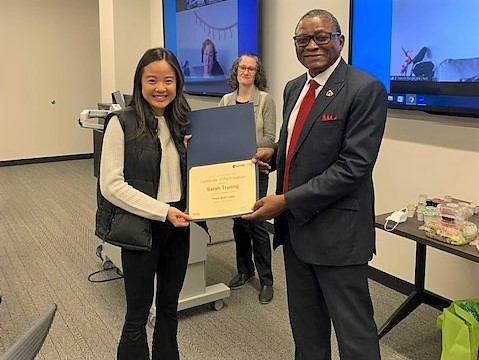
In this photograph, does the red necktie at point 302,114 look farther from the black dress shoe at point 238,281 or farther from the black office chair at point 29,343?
the black dress shoe at point 238,281

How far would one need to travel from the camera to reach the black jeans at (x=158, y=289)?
1904 mm

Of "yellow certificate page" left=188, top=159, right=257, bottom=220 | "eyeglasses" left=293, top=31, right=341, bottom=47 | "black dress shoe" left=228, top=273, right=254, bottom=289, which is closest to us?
"eyeglasses" left=293, top=31, right=341, bottom=47

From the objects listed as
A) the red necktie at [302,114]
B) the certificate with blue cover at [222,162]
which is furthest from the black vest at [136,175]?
the red necktie at [302,114]

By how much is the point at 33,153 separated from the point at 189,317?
563 cm

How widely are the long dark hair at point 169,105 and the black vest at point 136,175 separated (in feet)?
0.07

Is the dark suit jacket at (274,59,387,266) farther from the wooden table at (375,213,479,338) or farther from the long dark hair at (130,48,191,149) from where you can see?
the wooden table at (375,213,479,338)

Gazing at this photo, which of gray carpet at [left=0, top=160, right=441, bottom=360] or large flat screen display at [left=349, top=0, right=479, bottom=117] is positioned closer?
large flat screen display at [left=349, top=0, right=479, bottom=117]

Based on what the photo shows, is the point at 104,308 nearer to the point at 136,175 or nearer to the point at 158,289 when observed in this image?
the point at 158,289

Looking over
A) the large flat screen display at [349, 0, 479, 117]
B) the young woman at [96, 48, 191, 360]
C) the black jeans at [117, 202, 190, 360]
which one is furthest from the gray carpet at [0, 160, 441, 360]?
the large flat screen display at [349, 0, 479, 117]

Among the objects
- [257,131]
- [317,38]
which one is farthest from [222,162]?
[257,131]

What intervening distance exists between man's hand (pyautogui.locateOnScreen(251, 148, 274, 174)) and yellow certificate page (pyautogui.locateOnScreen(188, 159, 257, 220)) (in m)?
0.03

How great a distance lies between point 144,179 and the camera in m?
1.83

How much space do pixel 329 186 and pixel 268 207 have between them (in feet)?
0.83

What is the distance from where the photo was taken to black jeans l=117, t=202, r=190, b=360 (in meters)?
1.90
